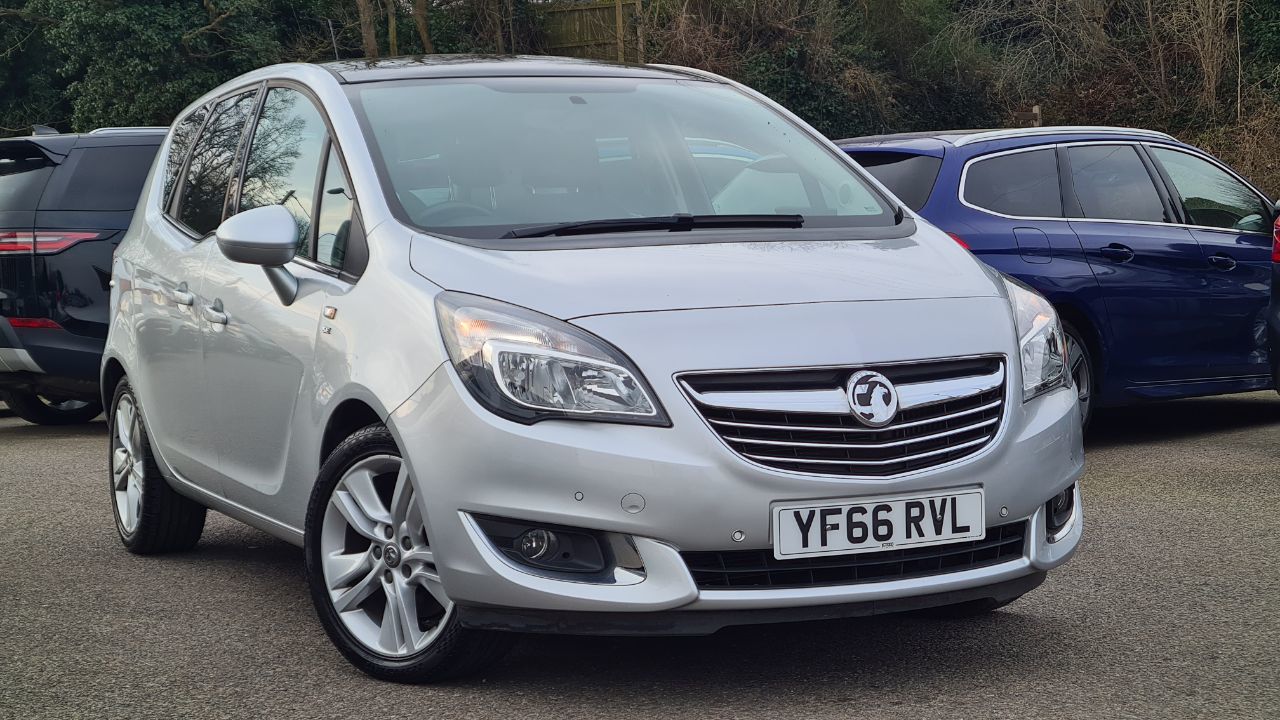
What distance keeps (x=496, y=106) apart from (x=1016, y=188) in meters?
3.88

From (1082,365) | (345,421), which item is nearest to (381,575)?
(345,421)

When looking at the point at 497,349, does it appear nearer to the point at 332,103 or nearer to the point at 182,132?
the point at 332,103

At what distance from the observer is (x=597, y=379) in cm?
348

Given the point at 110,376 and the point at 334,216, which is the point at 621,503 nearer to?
the point at 334,216

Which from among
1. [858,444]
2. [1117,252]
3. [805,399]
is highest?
[805,399]

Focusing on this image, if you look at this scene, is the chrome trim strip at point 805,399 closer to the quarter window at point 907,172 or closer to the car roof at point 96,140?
the quarter window at point 907,172

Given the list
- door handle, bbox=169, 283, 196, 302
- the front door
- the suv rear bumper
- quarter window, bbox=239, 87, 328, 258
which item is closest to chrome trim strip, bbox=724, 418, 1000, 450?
the front door

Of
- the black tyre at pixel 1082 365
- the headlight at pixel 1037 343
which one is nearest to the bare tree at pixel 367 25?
the black tyre at pixel 1082 365

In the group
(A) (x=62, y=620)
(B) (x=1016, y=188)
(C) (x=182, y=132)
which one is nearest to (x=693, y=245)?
(A) (x=62, y=620)

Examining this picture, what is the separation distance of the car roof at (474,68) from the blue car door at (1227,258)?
400cm

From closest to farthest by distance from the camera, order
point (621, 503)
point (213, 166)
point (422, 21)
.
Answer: point (621, 503), point (213, 166), point (422, 21)

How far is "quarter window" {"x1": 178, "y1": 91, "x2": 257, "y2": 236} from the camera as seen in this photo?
17.5 ft

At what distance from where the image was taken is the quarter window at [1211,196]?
832 cm

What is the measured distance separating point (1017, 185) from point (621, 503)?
497cm
